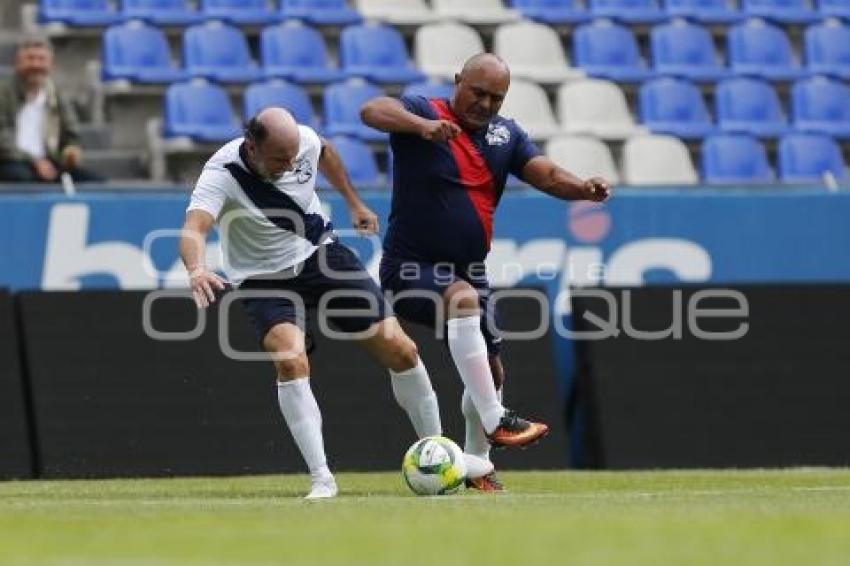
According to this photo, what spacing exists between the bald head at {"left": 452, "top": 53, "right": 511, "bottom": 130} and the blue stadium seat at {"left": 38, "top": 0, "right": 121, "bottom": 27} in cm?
844

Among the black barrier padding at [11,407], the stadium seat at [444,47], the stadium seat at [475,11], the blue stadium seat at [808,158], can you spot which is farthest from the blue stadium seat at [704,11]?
Answer: the black barrier padding at [11,407]

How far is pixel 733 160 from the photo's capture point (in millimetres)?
20203

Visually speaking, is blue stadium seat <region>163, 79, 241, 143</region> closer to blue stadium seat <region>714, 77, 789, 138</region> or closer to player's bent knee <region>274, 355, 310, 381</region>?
blue stadium seat <region>714, 77, 789, 138</region>

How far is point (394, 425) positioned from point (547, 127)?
18.4 feet

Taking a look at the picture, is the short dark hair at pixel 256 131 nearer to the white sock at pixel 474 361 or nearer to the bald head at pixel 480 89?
the bald head at pixel 480 89

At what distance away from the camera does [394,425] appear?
49.9ft

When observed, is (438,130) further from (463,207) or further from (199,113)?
(199,113)

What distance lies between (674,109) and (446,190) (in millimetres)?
9518

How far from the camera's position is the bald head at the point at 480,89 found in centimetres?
1149

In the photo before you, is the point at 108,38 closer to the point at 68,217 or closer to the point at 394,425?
the point at 68,217

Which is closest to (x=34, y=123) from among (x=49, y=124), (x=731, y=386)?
(x=49, y=124)

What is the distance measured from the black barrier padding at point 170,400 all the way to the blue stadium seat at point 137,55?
4.69 m

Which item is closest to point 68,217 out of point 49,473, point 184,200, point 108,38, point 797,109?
point 184,200

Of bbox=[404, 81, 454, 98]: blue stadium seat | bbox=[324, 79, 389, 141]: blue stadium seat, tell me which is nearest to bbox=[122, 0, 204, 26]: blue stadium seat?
bbox=[324, 79, 389, 141]: blue stadium seat
